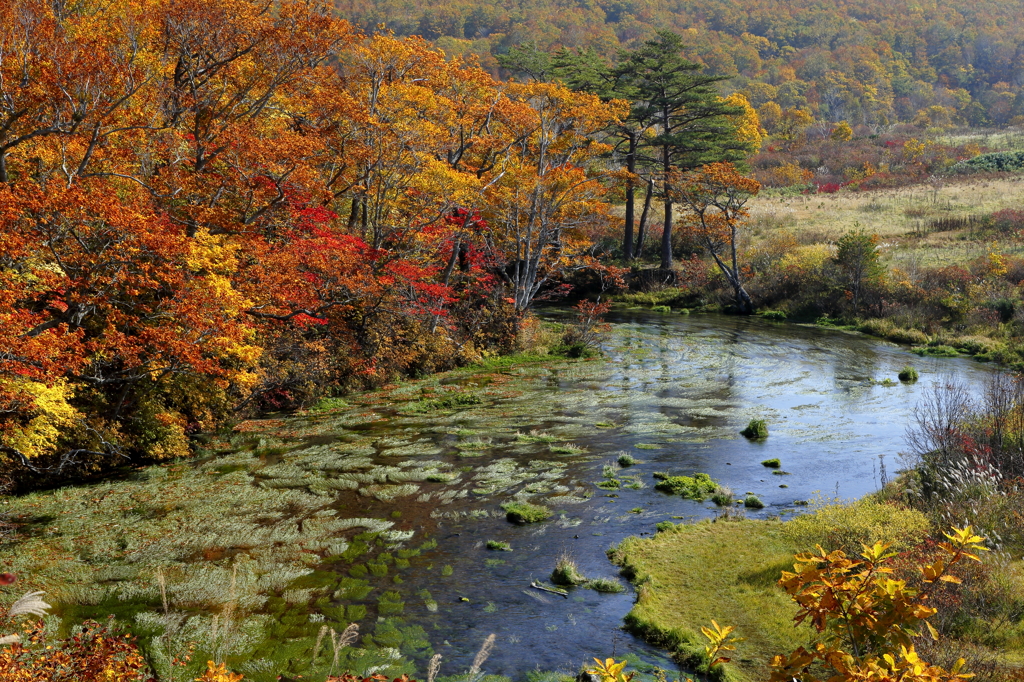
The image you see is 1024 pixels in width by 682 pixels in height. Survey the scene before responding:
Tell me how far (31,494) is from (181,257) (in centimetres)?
523

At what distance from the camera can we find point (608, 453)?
14797 mm

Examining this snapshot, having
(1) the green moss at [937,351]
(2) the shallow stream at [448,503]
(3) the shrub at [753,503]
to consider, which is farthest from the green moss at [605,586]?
(1) the green moss at [937,351]

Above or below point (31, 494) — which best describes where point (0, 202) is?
above

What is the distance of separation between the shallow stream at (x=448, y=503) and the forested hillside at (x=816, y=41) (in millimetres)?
76893

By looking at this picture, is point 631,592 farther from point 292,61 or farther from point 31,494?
point 292,61

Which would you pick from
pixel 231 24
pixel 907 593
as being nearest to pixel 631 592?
pixel 907 593

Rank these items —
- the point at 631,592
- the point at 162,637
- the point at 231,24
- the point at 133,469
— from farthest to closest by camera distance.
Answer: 1. the point at 231,24
2. the point at 133,469
3. the point at 631,592
4. the point at 162,637

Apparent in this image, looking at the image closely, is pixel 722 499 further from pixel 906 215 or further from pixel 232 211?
pixel 906 215

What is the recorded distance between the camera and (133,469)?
13516mm

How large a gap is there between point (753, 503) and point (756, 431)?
14.1 ft

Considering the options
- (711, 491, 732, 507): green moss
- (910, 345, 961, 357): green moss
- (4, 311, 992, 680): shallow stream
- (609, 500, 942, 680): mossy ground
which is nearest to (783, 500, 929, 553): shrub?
(609, 500, 942, 680): mossy ground

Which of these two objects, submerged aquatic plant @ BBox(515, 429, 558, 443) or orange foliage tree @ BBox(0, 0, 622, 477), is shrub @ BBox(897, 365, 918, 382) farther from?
orange foliage tree @ BBox(0, 0, 622, 477)

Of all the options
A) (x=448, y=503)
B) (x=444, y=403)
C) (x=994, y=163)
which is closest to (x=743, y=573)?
(x=448, y=503)

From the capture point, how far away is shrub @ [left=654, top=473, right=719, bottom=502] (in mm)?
12433
